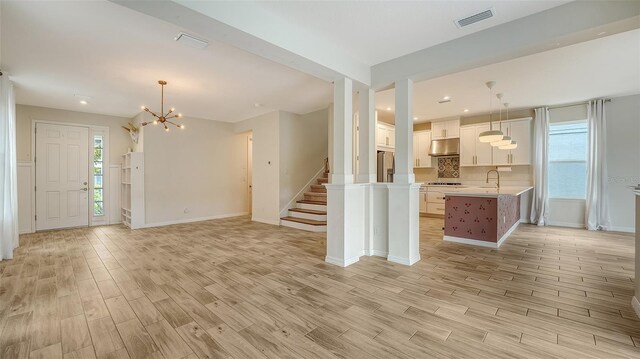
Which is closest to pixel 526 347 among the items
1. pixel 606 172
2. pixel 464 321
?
pixel 464 321

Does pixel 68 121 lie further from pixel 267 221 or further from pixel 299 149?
pixel 299 149

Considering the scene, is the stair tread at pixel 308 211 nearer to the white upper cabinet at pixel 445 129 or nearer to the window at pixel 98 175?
the white upper cabinet at pixel 445 129

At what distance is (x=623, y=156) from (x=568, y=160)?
83cm

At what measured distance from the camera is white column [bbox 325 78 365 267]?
3467 mm

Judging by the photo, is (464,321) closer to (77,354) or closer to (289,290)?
(289,290)

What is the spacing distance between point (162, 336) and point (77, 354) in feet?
1.60

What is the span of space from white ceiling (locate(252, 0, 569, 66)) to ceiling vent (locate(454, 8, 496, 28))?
0.16 ft

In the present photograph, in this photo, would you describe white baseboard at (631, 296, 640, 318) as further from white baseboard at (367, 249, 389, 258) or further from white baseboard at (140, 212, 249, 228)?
white baseboard at (140, 212, 249, 228)

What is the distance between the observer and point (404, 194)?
3.46 m

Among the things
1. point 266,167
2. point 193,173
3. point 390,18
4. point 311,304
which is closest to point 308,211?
point 266,167

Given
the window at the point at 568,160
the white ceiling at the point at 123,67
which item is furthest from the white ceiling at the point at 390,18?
the window at the point at 568,160

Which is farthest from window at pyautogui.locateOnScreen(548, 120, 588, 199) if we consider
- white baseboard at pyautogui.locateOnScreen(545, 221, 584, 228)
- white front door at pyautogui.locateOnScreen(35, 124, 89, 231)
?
white front door at pyautogui.locateOnScreen(35, 124, 89, 231)

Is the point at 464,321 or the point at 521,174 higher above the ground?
the point at 521,174

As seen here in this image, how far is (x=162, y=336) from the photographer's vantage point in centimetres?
191
